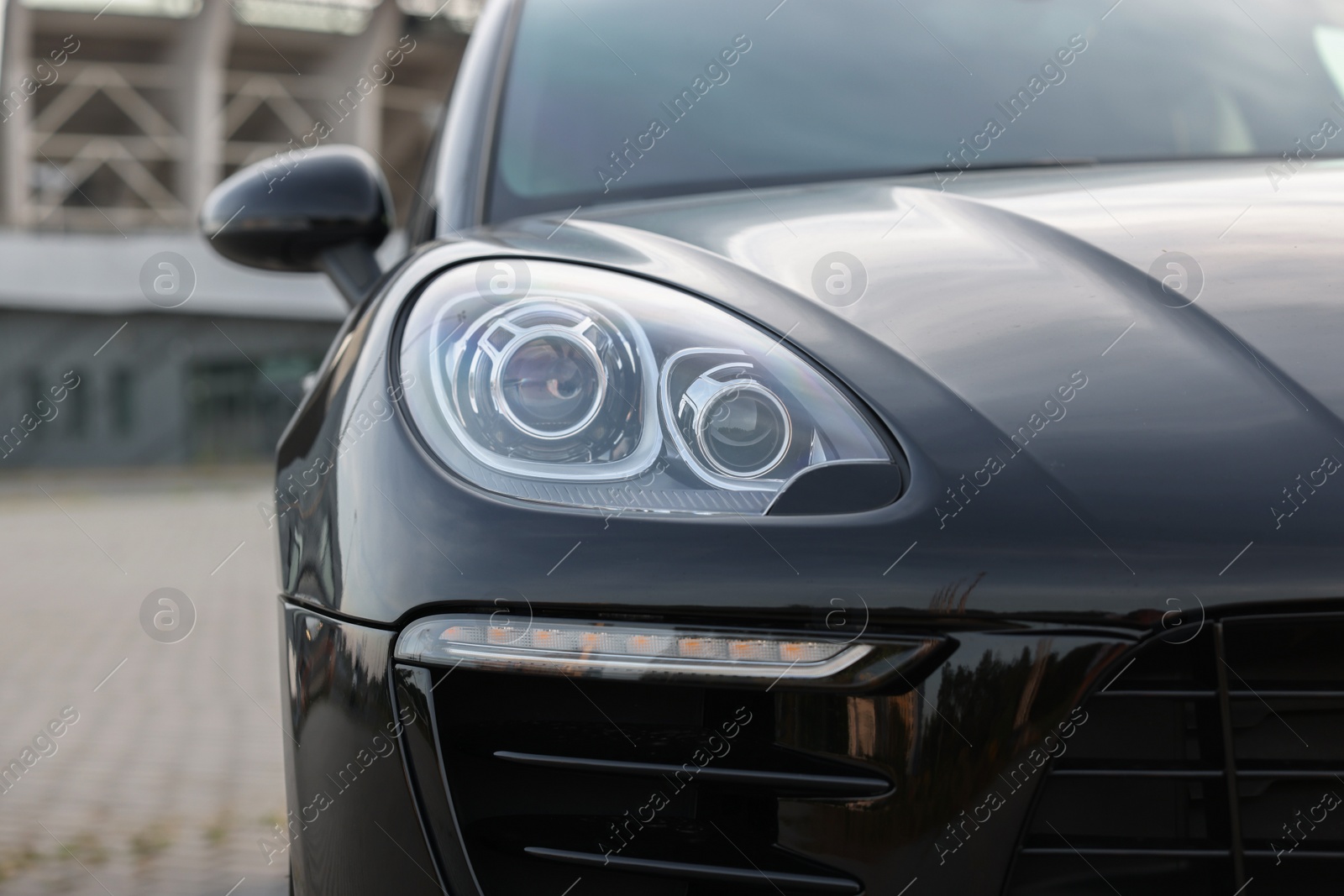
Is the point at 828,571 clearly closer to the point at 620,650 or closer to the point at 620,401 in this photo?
the point at 620,650

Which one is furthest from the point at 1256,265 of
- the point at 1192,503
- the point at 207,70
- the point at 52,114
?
the point at 52,114

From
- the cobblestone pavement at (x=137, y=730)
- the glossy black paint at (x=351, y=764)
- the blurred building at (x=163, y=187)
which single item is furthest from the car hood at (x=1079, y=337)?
the blurred building at (x=163, y=187)

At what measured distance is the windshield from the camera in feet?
6.41

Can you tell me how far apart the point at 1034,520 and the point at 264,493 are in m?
18.1

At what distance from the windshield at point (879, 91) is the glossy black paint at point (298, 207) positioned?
24cm

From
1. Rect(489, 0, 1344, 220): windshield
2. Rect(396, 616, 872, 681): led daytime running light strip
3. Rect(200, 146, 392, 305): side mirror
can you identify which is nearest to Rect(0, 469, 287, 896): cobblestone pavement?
Rect(200, 146, 392, 305): side mirror

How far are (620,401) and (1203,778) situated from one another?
60 centimetres

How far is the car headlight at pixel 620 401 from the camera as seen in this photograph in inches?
43.3

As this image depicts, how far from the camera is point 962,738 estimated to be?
972 mm

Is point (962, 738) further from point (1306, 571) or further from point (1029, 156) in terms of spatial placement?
point (1029, 156)

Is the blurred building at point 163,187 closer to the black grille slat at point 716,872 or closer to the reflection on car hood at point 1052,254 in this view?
the reflection on car hood at point 1052,254

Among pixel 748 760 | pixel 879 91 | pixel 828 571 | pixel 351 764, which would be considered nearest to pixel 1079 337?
pixel 828 571

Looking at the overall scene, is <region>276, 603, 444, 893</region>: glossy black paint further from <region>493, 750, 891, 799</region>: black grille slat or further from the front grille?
the front grille

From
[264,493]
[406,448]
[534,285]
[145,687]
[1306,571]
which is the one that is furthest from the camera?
[264,493]
